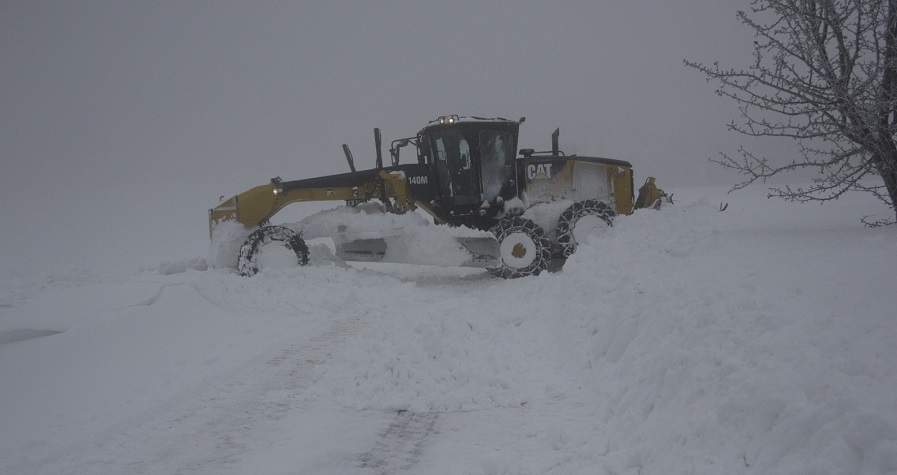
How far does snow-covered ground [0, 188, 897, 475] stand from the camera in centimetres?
276

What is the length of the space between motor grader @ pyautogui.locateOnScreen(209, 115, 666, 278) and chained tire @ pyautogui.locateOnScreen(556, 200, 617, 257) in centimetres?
2

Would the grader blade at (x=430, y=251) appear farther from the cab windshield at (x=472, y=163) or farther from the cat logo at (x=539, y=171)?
the cat logo at (x=539, y=171)

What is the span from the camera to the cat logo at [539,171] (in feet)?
41.5

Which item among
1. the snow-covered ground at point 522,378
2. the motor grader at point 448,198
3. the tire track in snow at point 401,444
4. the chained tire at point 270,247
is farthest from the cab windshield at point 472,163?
the tire track in snow at point 401,444

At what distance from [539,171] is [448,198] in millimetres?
1988

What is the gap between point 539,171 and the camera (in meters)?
12.7

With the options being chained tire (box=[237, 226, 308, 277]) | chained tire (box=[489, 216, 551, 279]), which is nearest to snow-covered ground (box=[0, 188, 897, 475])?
chained tire (box=[489, 216, 551, 279])

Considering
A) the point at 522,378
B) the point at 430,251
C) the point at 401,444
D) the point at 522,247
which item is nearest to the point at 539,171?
the point at 522,247

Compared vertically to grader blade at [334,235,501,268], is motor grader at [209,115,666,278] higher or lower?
higher

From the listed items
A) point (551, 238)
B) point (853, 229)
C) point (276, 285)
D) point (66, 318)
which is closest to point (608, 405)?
point (853, 229)

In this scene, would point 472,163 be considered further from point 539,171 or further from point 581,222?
point 581,222

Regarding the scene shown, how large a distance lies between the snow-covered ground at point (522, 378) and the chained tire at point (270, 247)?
392cm

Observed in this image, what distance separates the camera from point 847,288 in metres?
3.61

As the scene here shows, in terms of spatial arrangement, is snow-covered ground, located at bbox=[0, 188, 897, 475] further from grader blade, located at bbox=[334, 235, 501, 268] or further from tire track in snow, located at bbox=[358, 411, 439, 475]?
grader blade, located at bbox=[334, 235, 501, 268]
